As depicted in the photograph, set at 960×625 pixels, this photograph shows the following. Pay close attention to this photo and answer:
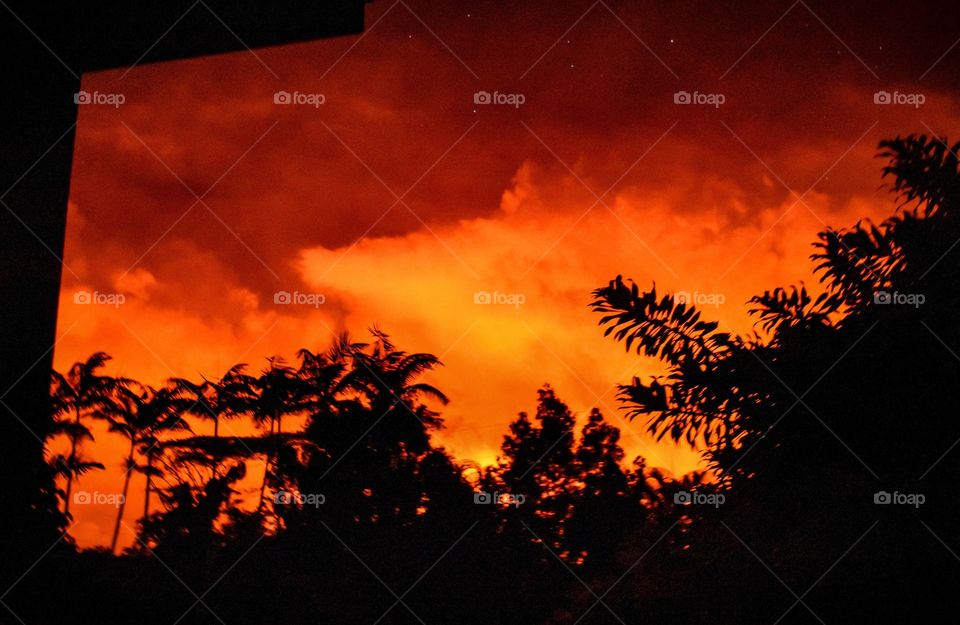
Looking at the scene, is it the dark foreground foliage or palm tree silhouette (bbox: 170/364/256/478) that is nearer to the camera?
the dark foreground foliage

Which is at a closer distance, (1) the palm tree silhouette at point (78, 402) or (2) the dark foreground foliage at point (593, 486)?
(2) the dark foreground foliage at point (593, 486)

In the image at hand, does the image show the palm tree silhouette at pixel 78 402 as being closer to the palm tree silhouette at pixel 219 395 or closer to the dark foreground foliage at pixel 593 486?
the dark foreground foliage at pixel 593 486

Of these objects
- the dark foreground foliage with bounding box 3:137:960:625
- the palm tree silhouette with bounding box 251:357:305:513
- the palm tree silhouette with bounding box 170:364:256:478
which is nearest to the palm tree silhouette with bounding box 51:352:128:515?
the dark foreground foliage with bounding box 3:137:960:625

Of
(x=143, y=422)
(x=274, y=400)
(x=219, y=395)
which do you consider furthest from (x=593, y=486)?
(x=143, y=422)

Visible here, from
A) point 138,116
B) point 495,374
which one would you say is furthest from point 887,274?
point 138,116

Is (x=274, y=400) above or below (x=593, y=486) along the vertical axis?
above

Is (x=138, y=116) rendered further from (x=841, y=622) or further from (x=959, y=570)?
(x=959, y=570)

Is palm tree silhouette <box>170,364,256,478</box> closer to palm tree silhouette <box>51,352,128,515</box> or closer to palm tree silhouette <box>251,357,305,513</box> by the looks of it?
palm tree silhouette <box>251,357,305,513</box>

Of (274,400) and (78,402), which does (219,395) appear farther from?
(78,402)

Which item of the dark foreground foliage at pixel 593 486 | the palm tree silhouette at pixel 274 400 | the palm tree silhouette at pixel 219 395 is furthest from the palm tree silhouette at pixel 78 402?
the palm tree silhouette at pixel 274 400

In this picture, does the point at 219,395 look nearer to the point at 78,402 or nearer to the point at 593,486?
the point at 78,402

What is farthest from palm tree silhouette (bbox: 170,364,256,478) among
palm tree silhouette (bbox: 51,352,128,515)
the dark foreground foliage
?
palm tree silhouette (bbox: 51,352,128,515)

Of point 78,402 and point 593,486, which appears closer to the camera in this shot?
point 593,486

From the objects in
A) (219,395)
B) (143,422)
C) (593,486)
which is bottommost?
(593,486)
